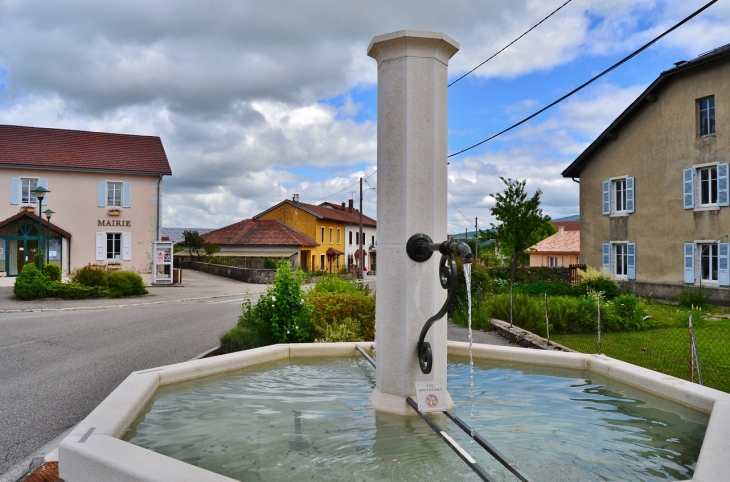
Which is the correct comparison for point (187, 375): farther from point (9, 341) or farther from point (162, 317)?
point (162, 317)

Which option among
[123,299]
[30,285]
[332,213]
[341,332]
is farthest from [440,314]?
[332,213]

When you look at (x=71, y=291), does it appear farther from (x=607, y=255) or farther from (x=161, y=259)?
(x=607, y=255)

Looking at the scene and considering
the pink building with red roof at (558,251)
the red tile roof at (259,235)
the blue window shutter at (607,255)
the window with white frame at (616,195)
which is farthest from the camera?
the red tile roof at (259,235)

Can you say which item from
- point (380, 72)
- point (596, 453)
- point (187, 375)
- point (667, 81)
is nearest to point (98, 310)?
point (187, 375)

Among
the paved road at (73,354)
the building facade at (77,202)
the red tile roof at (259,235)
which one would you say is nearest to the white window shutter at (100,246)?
the building facade at (77,202)

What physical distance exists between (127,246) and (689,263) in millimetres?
27960

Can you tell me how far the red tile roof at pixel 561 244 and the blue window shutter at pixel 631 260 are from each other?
21.5 meters

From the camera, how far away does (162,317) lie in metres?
15.8

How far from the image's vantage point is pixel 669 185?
22500 millimetres

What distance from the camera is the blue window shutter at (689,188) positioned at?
21344 mm

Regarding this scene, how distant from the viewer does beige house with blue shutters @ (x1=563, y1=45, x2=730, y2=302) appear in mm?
20484

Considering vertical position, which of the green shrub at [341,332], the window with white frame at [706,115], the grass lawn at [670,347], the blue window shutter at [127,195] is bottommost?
the grass lawn at [670,347]

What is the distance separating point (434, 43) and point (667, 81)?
2157cm

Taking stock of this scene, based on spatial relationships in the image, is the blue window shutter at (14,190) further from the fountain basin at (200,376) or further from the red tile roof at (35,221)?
the fountain basin at (200,376)
